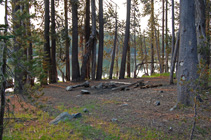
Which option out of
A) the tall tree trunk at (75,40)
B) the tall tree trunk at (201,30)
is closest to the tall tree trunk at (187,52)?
the tall tree trunk at (201,30)

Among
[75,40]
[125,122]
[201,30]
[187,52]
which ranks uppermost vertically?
[75,40]

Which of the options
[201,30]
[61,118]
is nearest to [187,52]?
[201,30]

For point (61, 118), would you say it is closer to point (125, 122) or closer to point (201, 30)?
point (125, 122)

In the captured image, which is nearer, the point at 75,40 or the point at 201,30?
the point at 201,30

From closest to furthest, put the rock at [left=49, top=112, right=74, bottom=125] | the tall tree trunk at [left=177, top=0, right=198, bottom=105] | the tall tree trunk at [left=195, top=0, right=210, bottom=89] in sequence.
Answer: the rock at [left=49, top=112, right=74, bottom=125], the tall tree trunk at [left=177, top=0, right=198, bottom=105], the tall tree trunk at [left=195, top=0, right=210, bottom=89]

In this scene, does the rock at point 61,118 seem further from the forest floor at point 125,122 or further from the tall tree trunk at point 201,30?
the tall tree trunk at point 201,30

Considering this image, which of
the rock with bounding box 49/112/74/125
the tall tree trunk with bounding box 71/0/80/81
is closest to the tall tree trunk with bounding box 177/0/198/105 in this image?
the rock with bounding box 49/112/74/125

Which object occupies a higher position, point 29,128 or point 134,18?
point 134,18

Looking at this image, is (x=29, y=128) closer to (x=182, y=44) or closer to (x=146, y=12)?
(x=182, y=44)

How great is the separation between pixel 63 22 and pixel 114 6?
422 centimetres

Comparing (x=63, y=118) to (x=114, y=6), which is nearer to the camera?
(x=63, y=118)

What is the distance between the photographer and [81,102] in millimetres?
7273

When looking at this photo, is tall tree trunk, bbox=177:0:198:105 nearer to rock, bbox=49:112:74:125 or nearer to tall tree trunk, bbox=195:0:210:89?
tall tree trunk, bbox=195:0:210:89

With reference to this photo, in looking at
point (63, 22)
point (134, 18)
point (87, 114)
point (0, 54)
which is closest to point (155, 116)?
point (87, 114)
